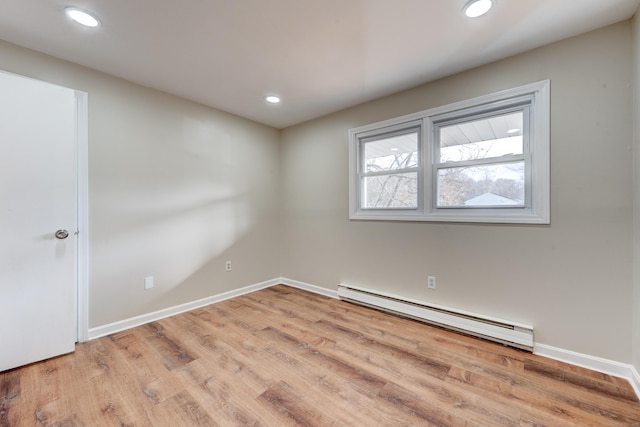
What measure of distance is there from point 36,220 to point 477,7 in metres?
3.43

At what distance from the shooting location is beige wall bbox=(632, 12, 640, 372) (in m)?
1.66

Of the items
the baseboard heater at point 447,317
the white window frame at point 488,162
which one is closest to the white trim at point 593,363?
the baseboard heater at point 447,317

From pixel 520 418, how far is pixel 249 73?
10.4ft

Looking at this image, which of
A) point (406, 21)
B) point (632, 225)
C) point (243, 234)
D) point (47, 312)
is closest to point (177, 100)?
point (243, 234)

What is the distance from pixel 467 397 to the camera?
159 centimetres

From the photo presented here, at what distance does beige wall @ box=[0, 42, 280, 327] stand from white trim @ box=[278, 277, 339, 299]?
374 millimetres

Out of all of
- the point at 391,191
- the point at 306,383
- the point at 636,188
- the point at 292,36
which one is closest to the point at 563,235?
the point at 636,188

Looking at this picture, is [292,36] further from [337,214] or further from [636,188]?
[636,188]

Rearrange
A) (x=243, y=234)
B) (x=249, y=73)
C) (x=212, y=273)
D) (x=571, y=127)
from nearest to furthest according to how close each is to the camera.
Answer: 1. (x=571, y=127)
2. (x=249, y=73)
3. (x=212, y=273)
4. (x=243, y=234)

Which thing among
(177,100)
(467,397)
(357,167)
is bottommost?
(467,397)

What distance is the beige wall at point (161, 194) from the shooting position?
93.0 inches

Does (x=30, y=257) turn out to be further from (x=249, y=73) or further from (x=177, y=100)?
(x=249, y=73)

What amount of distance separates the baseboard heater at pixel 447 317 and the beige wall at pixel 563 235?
0.08 metres

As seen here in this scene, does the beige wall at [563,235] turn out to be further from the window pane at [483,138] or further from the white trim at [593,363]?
the window pane at [483,138]
